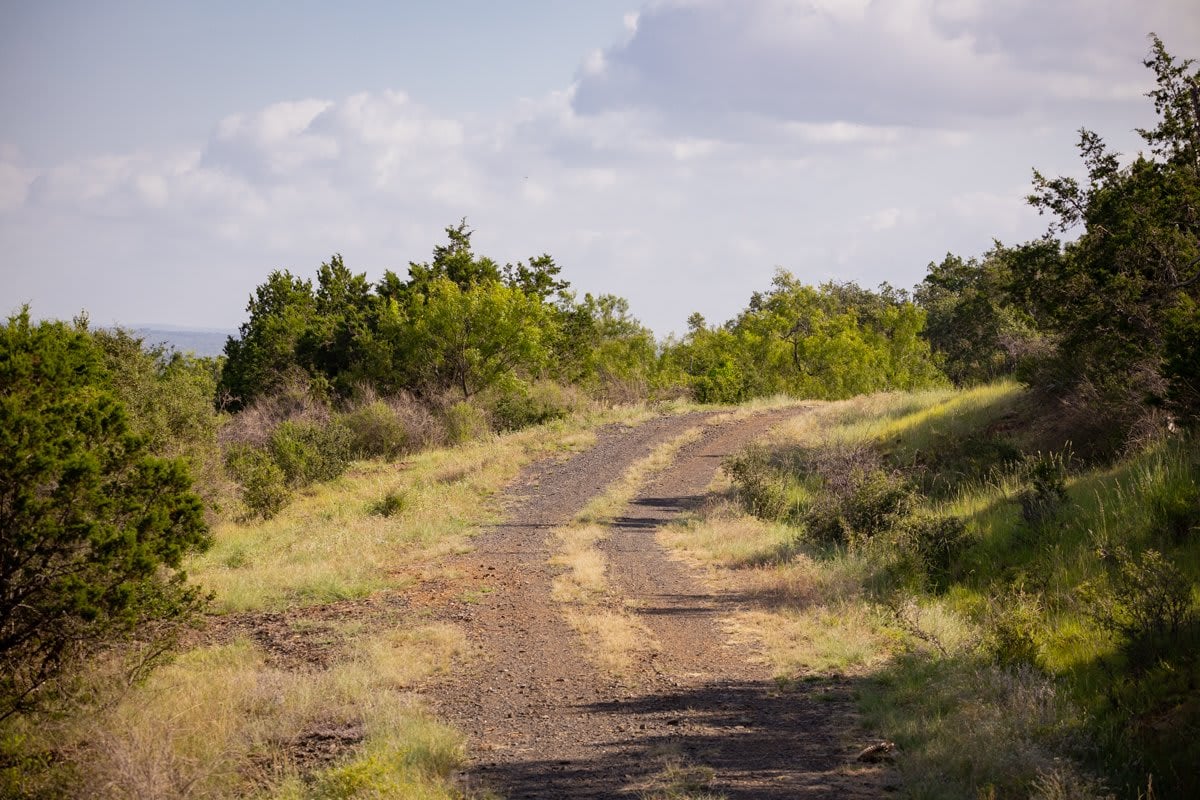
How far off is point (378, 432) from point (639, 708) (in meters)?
20.9

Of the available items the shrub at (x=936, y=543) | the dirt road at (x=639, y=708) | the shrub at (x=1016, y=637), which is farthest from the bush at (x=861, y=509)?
the shrub at (x=1016, y=637)

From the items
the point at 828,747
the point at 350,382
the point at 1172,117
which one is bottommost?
the point at 828,747

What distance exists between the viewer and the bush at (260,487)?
18.6m

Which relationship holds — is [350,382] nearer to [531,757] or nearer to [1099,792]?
[531,757]

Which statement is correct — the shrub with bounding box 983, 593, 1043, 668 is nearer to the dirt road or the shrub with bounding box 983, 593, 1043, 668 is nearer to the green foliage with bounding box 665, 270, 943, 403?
the dirt road

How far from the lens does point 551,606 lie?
36.0ft

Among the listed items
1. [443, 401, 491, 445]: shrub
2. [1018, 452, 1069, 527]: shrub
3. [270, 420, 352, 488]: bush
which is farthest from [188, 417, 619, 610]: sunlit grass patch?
[1018, 452, 1069, 527]: shrub

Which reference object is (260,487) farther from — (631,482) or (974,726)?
(974,726)

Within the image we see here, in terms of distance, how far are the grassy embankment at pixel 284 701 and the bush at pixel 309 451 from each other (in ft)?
22.6

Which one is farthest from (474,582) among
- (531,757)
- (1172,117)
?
(1172,117)

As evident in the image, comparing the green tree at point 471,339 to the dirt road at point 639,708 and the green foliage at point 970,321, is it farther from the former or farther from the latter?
the dirt road at point 639,708

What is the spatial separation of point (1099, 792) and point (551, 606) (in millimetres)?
6610

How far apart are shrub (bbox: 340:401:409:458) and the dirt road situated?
1403 cm

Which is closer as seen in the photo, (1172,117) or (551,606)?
(551,606)
